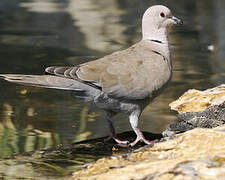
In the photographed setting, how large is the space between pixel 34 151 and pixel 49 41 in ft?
15.9

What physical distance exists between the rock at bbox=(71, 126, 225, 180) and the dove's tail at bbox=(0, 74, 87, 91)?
0.87 m

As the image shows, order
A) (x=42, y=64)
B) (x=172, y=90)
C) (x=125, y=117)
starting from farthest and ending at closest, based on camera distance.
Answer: (x=42, y=64) < (x=172, y=90) < (x=125, y=117)

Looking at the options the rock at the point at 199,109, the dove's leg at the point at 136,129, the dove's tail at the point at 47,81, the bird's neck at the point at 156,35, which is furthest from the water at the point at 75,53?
the bird's neck at the point at 156,35

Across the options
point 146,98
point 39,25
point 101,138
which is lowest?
point 101,138

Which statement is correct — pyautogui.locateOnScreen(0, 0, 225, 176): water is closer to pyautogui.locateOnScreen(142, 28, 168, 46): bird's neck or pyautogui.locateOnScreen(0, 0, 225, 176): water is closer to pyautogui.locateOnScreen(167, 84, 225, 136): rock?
pyautogui.locateOnScreen(167, 84, 225, 136): rock

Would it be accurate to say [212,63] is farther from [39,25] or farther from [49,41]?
[39,25]

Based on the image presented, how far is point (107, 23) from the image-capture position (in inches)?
440

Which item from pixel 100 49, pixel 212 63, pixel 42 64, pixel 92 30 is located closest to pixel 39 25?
pixel 92 30

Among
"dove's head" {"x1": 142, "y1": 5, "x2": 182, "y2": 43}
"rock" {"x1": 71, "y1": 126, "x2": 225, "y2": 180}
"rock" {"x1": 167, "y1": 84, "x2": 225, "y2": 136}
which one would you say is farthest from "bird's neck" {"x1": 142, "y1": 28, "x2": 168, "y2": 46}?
"rock" {"x1": 71, "y1": 126, "x2": 225, "y2": 180}

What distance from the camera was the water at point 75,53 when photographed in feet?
18.5

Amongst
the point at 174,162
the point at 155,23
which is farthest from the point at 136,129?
the point at 174,162

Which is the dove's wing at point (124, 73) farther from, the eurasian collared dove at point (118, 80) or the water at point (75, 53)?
the water at point (75, 53)

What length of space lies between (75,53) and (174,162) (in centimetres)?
512

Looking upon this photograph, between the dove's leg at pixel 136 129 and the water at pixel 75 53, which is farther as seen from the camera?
the water at pixel 75 53
